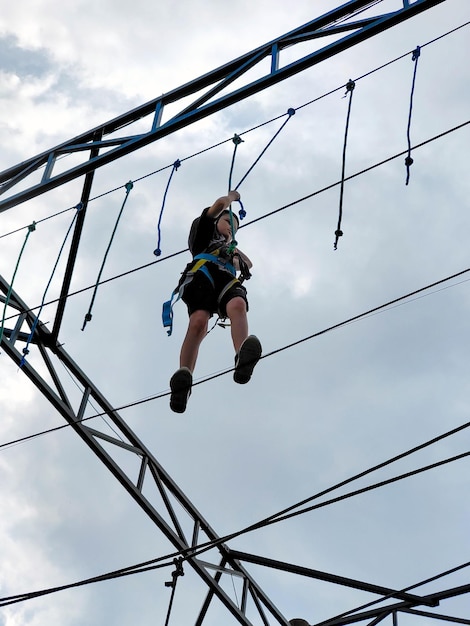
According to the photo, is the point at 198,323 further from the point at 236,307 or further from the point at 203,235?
the point at 203,235

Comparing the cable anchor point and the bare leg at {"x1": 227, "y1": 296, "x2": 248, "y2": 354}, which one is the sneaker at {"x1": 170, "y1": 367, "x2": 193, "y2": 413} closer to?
the bare leg at {"x1": 227, "y1": 296, "x2": 248, "y2": 354}

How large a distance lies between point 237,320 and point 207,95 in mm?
1545

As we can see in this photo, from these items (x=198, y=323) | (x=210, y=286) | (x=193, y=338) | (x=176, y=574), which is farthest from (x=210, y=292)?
(x=176, y=574)

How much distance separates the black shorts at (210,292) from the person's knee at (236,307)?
59mm

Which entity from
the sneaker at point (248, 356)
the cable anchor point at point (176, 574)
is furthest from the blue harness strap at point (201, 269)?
the cable anchor point at point (176, 574)

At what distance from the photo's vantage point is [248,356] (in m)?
5.38

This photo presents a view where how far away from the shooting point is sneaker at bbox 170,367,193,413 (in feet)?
18.3

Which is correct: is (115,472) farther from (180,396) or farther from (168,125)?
(168,125)

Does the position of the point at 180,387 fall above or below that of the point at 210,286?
below

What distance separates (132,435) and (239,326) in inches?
78.5

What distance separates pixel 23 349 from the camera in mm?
6750

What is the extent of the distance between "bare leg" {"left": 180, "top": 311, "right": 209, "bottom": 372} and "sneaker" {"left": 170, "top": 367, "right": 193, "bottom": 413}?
19cm

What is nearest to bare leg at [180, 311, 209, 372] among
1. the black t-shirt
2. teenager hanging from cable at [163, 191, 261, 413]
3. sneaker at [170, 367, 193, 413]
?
teenager hanging from cable at [163, 191, 261, 413]

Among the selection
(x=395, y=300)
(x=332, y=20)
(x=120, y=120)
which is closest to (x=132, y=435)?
(x=120, y=120)
